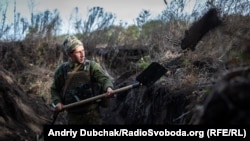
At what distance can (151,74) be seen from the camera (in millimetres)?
6805

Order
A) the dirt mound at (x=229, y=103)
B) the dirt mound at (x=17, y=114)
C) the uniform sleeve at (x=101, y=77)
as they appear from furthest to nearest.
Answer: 1. the dirt mound at (x=17, y=114)
2. the uniform sleeve at (x=101, y=77)
3. the dirt mound at (x=229, y=103)

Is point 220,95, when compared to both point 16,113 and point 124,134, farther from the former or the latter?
point 16,113

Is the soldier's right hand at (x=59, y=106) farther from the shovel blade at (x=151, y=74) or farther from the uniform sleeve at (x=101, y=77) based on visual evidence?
the shovel blade at (x=151, y=74)

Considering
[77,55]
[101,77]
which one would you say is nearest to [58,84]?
[77,55]

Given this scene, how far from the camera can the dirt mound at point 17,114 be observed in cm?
750

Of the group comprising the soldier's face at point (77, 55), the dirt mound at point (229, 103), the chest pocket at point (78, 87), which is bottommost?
the dirt mound at point (229, 103)

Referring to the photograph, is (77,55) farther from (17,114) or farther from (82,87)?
(17,114)

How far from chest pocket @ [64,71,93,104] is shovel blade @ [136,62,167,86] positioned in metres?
1.05

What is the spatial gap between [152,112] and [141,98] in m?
0.63

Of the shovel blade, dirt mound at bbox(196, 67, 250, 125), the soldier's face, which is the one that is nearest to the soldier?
the soldier's face

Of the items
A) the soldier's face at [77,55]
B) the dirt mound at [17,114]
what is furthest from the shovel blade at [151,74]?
the dirt mound at [17,114]

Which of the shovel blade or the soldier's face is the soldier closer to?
the soldier's face

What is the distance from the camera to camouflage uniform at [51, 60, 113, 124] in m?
5.85

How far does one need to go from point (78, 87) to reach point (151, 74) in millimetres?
1332
